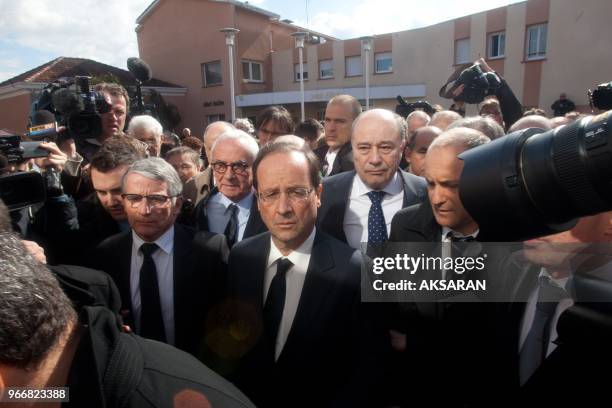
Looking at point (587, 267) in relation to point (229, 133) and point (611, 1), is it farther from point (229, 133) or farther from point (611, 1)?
point (611, 1)

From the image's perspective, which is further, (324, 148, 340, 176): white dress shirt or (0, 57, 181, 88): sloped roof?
(0, 57, 181, 88): sloped roof

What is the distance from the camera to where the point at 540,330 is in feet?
4.75

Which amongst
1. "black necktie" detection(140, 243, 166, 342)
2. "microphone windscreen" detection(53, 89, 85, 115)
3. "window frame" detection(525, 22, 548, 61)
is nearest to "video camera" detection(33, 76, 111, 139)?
"microphone windscreen" detection(53, 89, 85, 115)

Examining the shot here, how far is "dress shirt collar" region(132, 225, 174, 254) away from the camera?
199 cm

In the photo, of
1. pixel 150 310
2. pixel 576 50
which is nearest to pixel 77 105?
pixel 150 310

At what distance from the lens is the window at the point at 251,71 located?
23.1 m

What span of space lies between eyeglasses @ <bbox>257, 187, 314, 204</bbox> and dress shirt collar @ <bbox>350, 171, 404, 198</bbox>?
2.62 ft

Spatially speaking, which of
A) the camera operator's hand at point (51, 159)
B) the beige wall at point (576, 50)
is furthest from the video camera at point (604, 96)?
the beige wall at point (576, 50)

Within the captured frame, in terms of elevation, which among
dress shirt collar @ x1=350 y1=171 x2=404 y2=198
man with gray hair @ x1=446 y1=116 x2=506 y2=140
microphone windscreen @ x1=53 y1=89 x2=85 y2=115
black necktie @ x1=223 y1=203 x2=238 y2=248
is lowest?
black necktie @ x1=223 y1=203 x2=238 y2=248

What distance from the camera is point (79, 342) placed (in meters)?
0.84

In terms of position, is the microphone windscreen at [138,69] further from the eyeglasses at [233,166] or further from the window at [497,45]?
the window at [497,45]

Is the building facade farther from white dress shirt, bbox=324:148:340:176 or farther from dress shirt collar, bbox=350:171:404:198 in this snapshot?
dress shirt collar, bbox=350:171:404:198

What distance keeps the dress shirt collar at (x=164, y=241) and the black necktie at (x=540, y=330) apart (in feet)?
5.10

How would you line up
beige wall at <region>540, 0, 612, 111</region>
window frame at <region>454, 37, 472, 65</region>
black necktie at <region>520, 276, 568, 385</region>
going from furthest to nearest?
window frame at <region>454, 37, 472, 65</region> → beige wall at <region>540, 0, 612, 111</region> → black necktie at <region>520, 276, 568, 385</region>
